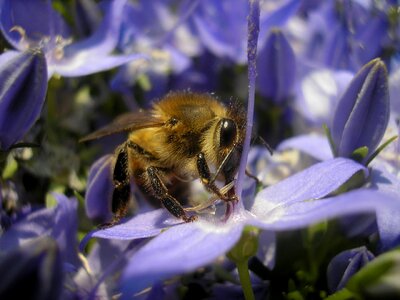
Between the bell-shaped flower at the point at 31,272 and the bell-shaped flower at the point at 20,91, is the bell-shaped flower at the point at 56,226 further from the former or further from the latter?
the bell-shaped flower at the point at 31,272

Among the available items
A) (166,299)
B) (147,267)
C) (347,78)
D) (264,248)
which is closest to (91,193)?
(166,299)

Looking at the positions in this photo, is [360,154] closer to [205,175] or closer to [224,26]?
[205,175]

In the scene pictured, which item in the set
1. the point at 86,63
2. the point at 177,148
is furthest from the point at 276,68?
the point at 177,148

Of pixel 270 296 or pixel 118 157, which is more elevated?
pixel 118 157

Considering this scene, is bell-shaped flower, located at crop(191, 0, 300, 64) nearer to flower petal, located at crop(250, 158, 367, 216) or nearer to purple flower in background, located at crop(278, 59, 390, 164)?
purple flower in background, located at crop(278, 59, 390, 164)

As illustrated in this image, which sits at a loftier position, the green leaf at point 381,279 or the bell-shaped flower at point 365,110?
the bell-shaped flower at point 365,110

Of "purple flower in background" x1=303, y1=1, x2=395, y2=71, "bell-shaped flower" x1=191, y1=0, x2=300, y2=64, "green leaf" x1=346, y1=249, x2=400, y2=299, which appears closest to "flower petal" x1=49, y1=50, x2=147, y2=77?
"bell-shaped flower" x1=191, y1=0, x2=300, y2=64

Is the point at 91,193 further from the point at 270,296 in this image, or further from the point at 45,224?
the point at 270,296

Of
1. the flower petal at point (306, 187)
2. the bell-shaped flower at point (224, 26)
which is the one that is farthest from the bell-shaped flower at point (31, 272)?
the bell-shaped flower at point (224, 26)
